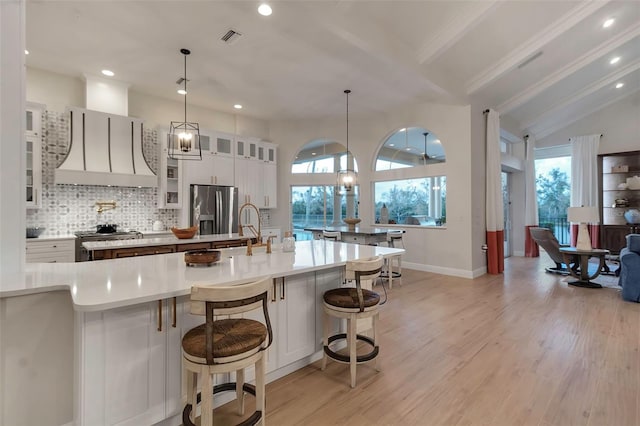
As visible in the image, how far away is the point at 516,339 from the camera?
306 centimetres

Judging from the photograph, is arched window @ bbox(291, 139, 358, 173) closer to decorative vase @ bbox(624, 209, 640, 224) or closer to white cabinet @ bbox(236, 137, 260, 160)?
white cabinet @ bbox(236, 137, 260, 160)

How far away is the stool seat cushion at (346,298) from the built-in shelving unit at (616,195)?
26.8ft

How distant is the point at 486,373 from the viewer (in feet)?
7.97

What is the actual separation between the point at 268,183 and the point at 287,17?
167 inches

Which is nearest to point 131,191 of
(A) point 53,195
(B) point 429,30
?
(A) point 53,195

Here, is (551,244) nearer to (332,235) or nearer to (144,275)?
(332,235)

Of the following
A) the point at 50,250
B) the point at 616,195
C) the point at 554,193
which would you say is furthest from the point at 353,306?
the point at 554,193

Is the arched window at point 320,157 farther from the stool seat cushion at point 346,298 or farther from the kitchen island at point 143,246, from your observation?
the stool seat cushion at point 346,298

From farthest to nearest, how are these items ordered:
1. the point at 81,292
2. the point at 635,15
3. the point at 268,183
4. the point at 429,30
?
the point at 268,183 → the point at 635,15 → the point at 429,30 → the point at 81,292

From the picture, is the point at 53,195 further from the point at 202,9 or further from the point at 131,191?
the point at 202,9

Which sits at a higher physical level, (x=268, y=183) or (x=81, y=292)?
(x=268, y=183)

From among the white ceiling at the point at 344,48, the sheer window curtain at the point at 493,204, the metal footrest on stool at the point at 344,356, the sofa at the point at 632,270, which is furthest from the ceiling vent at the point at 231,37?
the sofa at the point at 632,270

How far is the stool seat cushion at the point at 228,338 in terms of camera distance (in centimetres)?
157

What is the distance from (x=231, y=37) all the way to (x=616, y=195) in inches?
376
